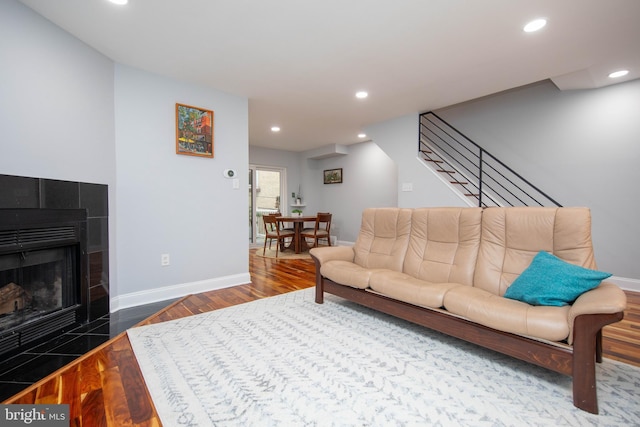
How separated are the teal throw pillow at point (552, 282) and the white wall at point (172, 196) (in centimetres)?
303

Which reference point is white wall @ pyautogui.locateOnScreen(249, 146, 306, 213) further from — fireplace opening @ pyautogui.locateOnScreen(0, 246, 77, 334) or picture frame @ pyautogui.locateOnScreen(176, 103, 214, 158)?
fireplace opening @ pyautogui.locateOnScreen(0, 246, 77, 334)

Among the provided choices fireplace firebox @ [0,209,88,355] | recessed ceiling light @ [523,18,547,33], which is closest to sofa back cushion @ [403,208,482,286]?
recessed ceiling light @ [523,18,547,33]

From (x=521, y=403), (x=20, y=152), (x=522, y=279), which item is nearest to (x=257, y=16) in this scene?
(x=20, y=152)

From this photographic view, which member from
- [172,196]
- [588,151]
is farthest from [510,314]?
[588,151]

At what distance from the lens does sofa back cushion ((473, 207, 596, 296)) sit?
6.20 feet

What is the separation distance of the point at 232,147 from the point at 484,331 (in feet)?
10.6

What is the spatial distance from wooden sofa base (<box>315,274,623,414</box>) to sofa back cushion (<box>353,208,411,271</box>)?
718mm

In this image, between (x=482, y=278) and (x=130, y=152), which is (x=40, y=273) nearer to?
(x=130, y=152)

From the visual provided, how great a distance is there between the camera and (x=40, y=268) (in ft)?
7.27

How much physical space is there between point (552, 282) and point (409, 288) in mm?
857

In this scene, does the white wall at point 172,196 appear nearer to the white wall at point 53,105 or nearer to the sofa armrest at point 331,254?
the white wall at point 53,105

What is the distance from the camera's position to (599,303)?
1347mm

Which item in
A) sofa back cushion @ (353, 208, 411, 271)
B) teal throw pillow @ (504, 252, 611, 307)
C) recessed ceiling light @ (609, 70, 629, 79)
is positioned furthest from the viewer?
recessed ceiling light @ (609, 70, 629, 79)

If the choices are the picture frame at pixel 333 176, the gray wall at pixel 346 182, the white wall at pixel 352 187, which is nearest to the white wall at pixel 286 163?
the gray wall at pixel 346 182
